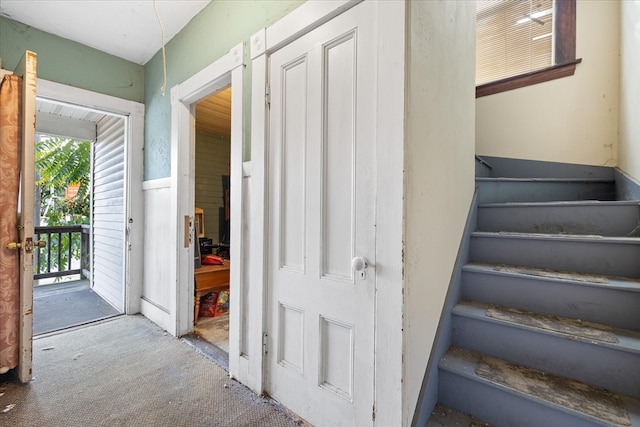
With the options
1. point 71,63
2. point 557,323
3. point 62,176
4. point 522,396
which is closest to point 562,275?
point 557,323

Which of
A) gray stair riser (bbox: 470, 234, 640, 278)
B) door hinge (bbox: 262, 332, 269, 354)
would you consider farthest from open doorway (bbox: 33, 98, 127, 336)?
gray stair riser (bbox: 470, 234, 640, 278)

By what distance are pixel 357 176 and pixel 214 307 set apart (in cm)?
243

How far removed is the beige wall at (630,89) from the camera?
1.89 m

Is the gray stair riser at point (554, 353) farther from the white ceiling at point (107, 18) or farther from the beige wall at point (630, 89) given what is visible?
the white ceiling at point (107, 18)

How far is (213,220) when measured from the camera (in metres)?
4.86

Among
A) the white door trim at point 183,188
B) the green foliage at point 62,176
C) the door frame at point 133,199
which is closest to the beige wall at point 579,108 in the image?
the white door trim at point 183,188

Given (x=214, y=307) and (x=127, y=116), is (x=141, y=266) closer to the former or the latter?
(x=214, y=307)

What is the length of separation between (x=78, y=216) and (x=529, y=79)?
23.3 feet

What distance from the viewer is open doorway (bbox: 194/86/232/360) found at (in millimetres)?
2811

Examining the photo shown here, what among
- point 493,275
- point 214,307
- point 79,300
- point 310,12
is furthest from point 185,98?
point 79,300

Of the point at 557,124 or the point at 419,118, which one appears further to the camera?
the point at 557,124

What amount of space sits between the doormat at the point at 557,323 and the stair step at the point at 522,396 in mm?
204

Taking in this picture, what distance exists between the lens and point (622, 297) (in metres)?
1.28

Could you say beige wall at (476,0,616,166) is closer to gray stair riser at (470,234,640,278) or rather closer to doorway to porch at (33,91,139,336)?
gray stair riser at (470,234,640,278)
